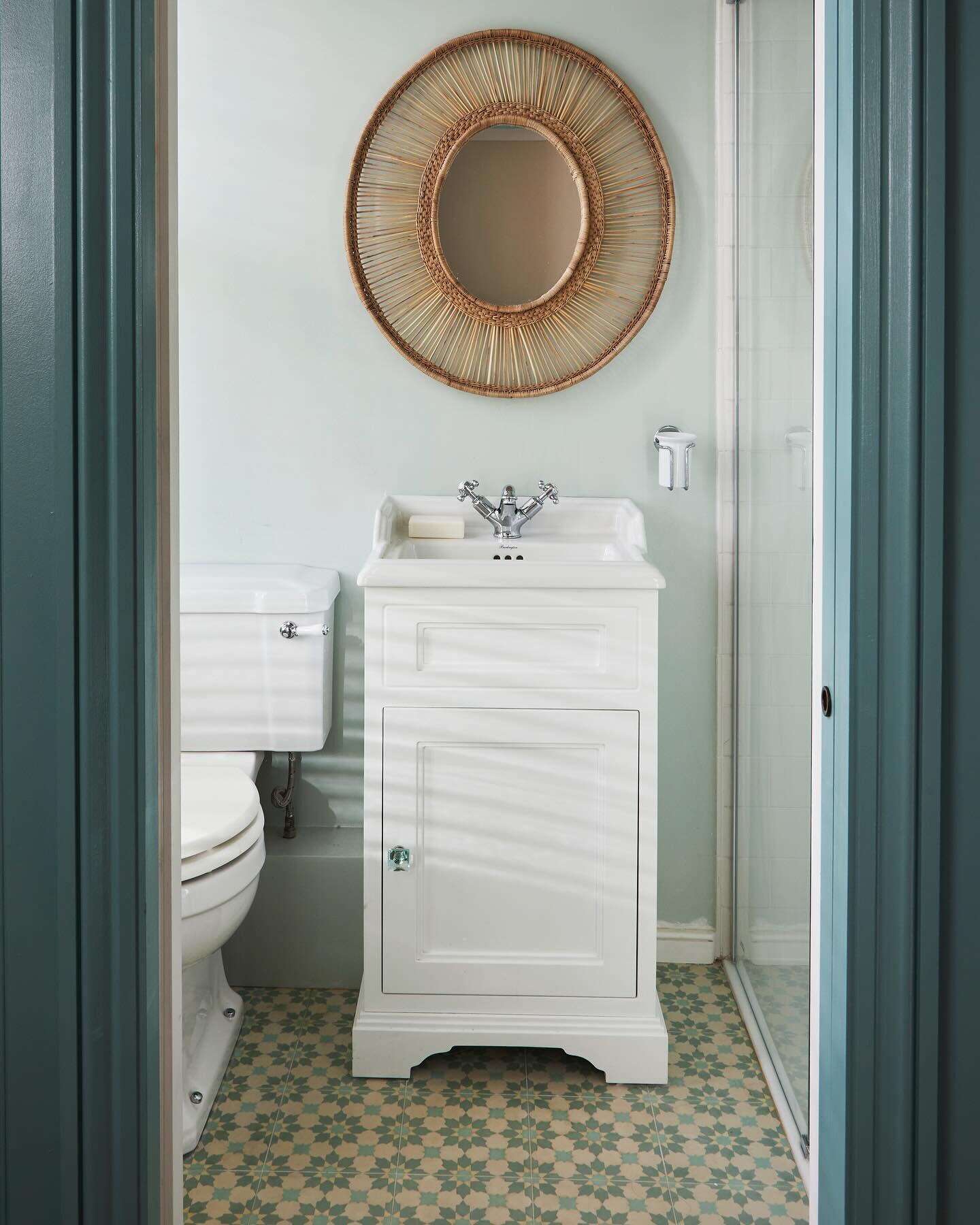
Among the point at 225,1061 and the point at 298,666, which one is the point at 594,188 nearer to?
the point at 298,666

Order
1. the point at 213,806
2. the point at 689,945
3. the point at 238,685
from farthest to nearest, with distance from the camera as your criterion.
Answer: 1. the point at 689,945
2. the point at 238,685
3. the point at 213,806

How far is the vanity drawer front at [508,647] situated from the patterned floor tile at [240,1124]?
0.78 m

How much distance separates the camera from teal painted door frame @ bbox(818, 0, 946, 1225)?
0.98m

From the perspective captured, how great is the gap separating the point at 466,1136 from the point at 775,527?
1.19 m

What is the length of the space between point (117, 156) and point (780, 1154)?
5.71ft

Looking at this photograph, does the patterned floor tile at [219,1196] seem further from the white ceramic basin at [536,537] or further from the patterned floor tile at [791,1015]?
the white ceramic basin at [536,537]

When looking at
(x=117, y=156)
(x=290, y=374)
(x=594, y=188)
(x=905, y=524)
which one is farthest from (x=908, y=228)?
(x=290, y=374)

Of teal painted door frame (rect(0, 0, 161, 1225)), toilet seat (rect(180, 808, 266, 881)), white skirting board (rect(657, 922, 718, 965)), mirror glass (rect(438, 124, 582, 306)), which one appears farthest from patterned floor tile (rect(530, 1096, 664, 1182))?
mirror glass (rect(438, 124, 582, 306))

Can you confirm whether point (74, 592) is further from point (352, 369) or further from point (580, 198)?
point (580, 198)

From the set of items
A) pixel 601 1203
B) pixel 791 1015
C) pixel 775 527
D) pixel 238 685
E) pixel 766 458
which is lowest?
pixel 601 1203

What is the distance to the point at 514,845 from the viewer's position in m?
1.92

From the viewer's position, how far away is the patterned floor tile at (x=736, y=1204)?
5.26 feet

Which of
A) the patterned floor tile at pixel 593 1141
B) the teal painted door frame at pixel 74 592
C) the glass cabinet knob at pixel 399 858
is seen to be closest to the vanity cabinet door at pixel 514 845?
the glass cabinet knob at pixel 399 858

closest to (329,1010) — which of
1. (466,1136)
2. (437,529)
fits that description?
(466,1136)
